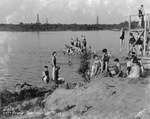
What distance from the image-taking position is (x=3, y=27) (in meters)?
118

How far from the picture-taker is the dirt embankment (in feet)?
30.8

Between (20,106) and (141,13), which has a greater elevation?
(141,13)

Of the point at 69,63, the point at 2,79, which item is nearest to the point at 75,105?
the point at 2,79

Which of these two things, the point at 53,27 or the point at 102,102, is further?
the point at 53,27

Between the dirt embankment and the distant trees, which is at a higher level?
the distant trees

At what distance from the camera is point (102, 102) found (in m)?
10.4

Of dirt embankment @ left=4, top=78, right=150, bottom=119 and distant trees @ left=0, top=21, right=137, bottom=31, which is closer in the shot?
dirt embankment @ left=4, top=78, right=150, bottom=119

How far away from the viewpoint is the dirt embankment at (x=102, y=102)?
937 cm

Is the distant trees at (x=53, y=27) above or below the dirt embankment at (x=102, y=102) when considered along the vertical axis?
above

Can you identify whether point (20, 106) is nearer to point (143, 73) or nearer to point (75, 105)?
point (75, 105)

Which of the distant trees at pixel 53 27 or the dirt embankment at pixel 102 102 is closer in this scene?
the dirt embankment at pixel 102 102

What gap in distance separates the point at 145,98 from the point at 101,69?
4.57m

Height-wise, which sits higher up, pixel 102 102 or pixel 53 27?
pixel 53 27

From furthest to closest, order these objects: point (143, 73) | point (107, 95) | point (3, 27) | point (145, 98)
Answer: point (3, 27)
point (143, 73)
point (107, 95)
point (145, 98)
